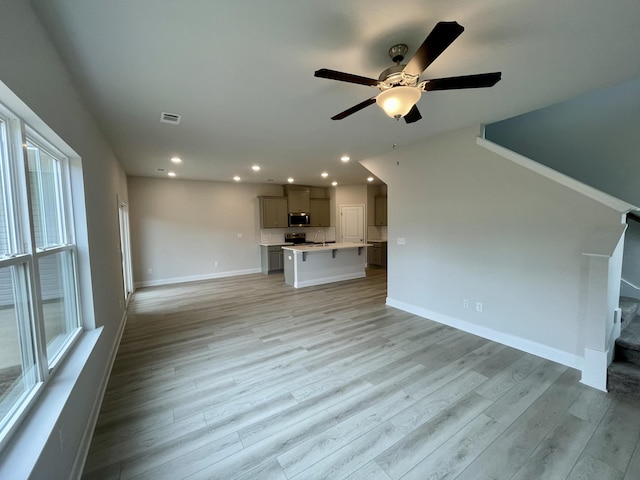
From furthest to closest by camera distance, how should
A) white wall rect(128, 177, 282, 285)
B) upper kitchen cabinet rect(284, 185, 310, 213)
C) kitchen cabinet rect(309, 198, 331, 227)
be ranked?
kitchen cabinet rect(309, 198, 331, 227), upper kitchen cabinet rect(284, 185, 310, 213), white wall rect(128, 177, 282, 285)

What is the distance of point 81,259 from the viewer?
7.02 feet

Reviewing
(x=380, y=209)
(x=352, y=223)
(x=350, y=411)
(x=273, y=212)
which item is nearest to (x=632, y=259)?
(x=350, y=411)

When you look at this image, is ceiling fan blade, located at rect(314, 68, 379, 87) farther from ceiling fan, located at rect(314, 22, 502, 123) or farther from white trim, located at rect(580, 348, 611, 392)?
white trim, located at rect(580, 348, 611, 392)

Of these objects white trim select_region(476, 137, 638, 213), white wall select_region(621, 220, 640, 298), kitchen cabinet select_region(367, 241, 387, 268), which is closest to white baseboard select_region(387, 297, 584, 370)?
white trim select_region(476, 137, 638, 213)

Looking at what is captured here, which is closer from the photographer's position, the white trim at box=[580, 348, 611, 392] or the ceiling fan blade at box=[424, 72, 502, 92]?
the ceiling fan blade at box=[424, 72, 502, 92]

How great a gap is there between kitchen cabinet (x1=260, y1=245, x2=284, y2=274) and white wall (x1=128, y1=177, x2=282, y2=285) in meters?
0.27

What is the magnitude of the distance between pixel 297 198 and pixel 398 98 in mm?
6321

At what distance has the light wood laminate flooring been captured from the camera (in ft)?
5.22

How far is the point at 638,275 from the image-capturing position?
3350 millimetres

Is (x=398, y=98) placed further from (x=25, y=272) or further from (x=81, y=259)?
(x=81, y=259)

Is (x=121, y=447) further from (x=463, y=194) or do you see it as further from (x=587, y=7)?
(x=463, y=194)

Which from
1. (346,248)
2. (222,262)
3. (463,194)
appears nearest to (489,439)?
(463,194)

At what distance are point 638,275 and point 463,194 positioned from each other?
244 cm

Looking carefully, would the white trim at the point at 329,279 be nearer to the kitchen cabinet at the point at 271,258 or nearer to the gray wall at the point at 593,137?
the kitchen cabinet at the point at 271,258
